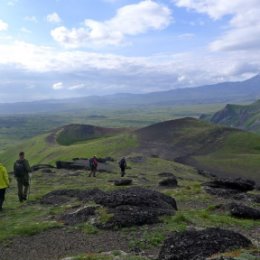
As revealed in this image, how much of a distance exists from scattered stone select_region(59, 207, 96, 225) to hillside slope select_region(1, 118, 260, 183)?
9626 centimetres

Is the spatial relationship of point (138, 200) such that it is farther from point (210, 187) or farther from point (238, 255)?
point (210, 187)

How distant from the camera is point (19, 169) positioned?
3253cm

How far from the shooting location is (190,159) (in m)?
138

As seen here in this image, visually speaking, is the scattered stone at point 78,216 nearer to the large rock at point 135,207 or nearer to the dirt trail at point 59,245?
the large rock at point 135,207

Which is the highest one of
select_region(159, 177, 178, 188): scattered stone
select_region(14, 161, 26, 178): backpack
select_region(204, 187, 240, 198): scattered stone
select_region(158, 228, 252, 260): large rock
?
select_region(14, 161, 26, 178): backpack

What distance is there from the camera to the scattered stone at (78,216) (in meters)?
24.5

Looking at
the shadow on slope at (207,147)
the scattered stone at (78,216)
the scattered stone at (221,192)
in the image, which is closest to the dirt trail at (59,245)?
the scattered stone at (78,216)

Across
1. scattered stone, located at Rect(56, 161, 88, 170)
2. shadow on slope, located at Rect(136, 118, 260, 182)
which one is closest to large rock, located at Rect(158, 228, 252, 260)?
scattered stone, located at Rect(56, 161, 88, 170)

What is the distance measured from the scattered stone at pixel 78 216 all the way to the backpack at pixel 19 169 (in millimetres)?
8044

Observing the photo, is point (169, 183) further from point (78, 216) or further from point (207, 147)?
point (207, 147)

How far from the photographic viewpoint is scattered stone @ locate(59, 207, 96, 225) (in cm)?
2448

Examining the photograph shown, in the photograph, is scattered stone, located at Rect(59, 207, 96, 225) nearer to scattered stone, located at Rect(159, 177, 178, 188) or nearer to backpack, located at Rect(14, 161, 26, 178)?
backpack, located at Rect(14, 161, 26, 178)

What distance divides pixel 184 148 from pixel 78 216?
139528 millimetres

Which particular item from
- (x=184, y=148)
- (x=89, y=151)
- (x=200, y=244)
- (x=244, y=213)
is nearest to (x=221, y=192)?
(x=244, y=213)
